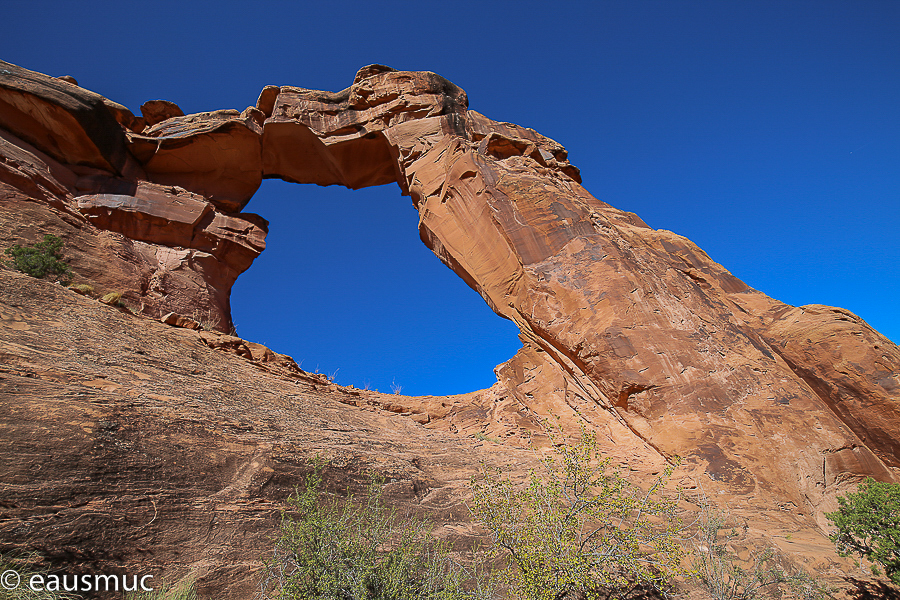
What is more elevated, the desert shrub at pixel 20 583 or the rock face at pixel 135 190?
the rock face at pixel 135 190

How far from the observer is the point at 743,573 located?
20.2ft

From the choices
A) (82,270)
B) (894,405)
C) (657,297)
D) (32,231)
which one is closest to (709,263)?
(657,297)

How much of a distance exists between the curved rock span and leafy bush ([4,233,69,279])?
3.67 ft

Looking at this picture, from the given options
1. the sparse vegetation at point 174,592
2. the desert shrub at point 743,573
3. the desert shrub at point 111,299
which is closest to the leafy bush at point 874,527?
the desert shrub at point 743,573

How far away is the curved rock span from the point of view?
9953mm

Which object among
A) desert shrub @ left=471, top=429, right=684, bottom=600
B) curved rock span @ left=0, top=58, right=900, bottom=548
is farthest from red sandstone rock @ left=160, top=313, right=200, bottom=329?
desert shrub @ left=471, top=429, right=684, bottom=600

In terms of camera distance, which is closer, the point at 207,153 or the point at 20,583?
the point at 20,583

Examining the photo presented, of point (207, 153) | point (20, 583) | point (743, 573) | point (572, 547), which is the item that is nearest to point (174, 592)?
point (20, 583)

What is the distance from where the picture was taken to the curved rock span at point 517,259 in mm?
9953

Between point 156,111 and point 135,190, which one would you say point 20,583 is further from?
point 156,111

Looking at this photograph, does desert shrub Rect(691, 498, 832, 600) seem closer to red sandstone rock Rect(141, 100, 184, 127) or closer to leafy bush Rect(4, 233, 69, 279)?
leafy bush Rect(4, 233, 69, 279)

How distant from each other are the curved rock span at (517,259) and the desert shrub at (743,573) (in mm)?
2188

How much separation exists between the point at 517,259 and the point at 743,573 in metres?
9.58

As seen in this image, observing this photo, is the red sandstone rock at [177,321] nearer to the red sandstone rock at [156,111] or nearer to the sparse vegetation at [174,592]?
the sparse vegetation at [174,592]
